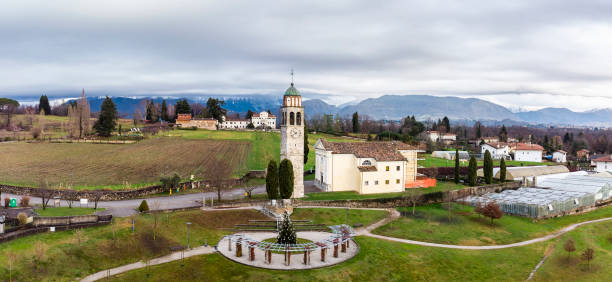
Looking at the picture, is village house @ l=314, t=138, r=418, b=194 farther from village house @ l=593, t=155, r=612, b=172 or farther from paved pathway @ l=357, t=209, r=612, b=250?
village house @ l=593, t=155, r=612, b=172

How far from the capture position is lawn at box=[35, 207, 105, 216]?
34062mm

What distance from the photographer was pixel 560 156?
114m

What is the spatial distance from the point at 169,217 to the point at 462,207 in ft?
129

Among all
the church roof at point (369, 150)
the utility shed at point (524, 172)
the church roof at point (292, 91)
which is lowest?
the utility shed at point (524, 172)

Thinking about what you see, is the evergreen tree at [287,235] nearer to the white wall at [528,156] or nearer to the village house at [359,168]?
the village house at [359,168]

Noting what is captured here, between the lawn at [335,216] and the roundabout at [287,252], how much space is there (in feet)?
20.3

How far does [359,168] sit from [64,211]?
113ft

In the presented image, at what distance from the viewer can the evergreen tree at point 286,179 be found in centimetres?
4412

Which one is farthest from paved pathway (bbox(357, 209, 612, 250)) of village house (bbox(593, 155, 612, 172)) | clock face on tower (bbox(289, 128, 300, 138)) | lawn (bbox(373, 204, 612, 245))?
village house (bbox(593, 155, 612, 172))

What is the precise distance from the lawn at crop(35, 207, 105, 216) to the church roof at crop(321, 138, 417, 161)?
29.5 metres

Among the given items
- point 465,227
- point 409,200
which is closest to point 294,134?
point 409,200

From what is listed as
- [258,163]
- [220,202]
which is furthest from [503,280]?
[258,163]

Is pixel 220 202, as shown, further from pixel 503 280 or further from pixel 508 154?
pixel 508 154

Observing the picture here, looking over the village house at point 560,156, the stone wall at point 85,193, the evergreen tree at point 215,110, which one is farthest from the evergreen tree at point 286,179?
the village house at point 560,156
